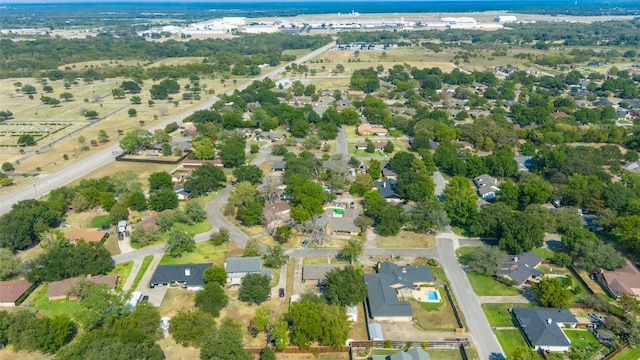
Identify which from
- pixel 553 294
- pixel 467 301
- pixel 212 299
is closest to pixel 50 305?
pixel 212 299

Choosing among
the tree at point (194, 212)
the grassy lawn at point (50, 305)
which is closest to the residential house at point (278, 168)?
the tree at point (194, 212)

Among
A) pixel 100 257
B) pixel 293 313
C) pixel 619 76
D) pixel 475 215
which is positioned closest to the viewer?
pixel 293 313

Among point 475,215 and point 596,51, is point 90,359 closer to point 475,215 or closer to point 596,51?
point 475,215

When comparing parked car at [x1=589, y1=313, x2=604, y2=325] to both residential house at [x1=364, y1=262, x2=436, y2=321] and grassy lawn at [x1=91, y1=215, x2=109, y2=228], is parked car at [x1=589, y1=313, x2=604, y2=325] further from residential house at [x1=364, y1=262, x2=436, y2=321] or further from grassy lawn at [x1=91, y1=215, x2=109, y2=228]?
grassy lawn at [x1=91, y1=215, x2=109, y2=228]

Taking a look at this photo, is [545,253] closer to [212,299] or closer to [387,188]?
[387,188]


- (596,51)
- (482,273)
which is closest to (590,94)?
(596,51)

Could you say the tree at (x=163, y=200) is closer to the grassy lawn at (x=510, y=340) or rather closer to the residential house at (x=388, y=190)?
the residential house at (x=388, y=190)

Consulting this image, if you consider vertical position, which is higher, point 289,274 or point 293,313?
point 293,313
